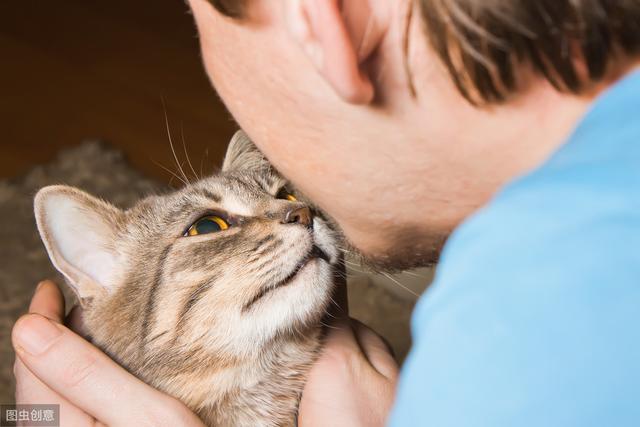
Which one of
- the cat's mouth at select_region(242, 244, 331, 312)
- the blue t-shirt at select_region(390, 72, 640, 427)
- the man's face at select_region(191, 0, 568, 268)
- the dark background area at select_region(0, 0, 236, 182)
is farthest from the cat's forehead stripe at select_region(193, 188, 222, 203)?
the dark background area at select_region(0, 0, 236, 182)

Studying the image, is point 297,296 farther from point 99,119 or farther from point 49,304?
point 99,119

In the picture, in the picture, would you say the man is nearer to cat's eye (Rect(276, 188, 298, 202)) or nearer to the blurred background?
cat's eye (Rect(276, 188, 298, 202))

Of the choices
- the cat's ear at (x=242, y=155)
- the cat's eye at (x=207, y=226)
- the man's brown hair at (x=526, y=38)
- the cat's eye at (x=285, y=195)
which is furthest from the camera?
the cat's ear at (x=242, y=155)

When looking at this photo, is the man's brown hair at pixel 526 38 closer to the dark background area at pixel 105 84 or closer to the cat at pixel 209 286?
the cat at pixel 209 286

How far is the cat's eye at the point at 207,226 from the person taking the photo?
1.26 m

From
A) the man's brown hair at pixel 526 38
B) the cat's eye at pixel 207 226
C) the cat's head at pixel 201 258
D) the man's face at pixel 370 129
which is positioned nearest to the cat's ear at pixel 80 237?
the cat's head at pixel 201 258

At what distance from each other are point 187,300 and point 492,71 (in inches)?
24.7

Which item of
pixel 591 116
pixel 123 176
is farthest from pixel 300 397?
pixel 123 176

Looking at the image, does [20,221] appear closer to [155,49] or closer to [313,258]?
[155,49]

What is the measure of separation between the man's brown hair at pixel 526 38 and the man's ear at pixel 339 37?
72mm

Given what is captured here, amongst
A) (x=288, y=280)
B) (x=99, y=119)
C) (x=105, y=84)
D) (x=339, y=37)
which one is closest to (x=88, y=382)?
(x=288, y=280)

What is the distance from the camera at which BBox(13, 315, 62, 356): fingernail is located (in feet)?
3.76

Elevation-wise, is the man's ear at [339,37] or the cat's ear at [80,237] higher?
the man's ear at [339,37]

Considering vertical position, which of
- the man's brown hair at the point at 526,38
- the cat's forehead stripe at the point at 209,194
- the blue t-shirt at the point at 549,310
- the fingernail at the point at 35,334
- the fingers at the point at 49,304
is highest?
the man's brown hair at the point at 526,38
